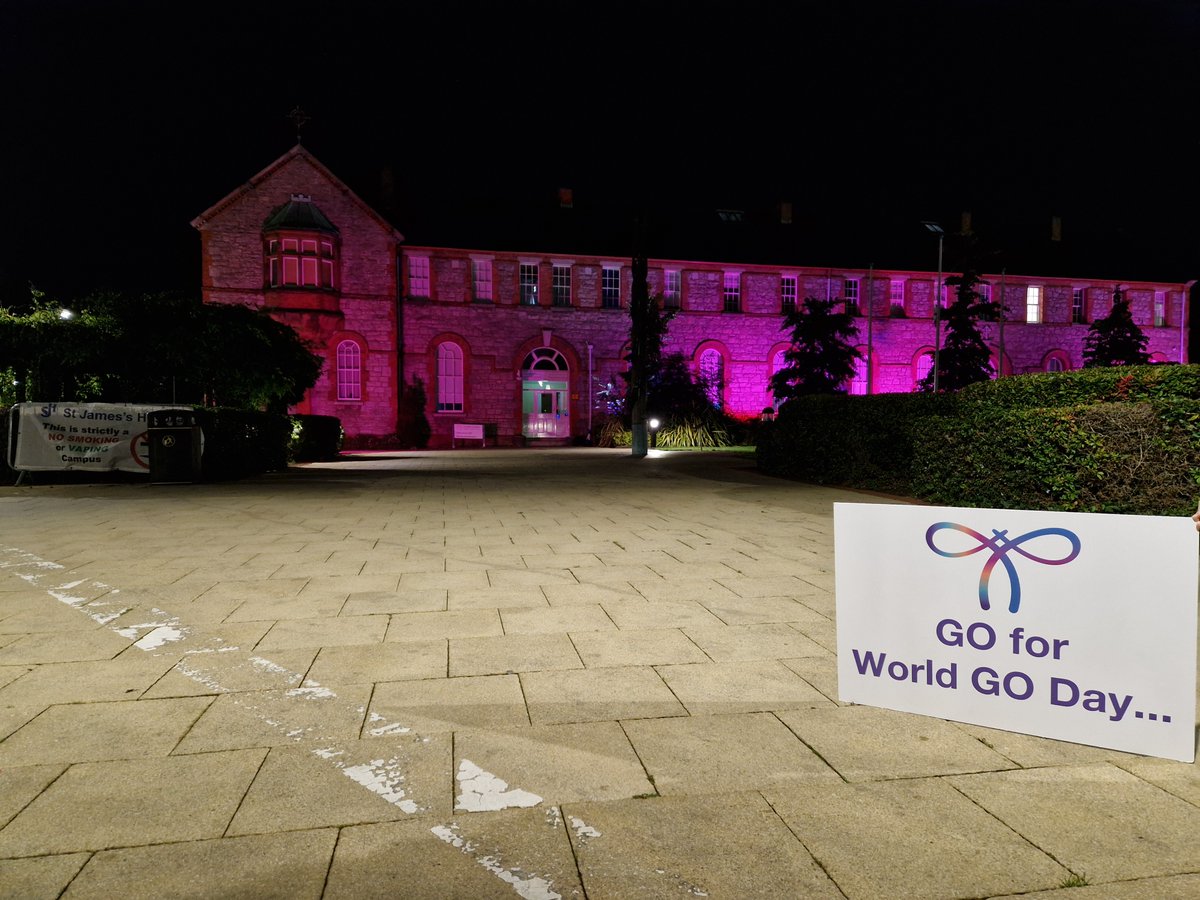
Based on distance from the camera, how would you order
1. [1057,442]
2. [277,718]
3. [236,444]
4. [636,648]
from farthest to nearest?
[236,444] < [1057,442] < [636,648] < [277,718]

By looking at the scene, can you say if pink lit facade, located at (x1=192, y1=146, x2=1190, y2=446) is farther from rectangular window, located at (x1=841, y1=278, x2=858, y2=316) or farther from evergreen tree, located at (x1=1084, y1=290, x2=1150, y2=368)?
evergreen tree, located at (x1=1084, y1=290, x2=1150, y2=368)

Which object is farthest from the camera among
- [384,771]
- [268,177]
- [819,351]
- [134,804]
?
[819,351]

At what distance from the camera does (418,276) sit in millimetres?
33594

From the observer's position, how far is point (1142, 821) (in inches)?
98.3

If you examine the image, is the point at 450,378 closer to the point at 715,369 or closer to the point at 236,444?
the point at 715,369

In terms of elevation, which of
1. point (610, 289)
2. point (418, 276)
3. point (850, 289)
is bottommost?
point (610, 289)

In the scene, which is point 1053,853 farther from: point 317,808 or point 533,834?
point 317,808

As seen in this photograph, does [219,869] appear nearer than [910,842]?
Yes

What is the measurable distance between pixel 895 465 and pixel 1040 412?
13.7 ft

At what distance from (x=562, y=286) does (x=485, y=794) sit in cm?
3404

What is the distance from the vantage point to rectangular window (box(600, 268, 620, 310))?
117 feet

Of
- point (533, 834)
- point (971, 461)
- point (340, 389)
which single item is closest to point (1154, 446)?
point (971, 461)

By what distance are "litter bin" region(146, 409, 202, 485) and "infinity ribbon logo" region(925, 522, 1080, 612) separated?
14672mm

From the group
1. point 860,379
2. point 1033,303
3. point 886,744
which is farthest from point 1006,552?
point 1033,303
